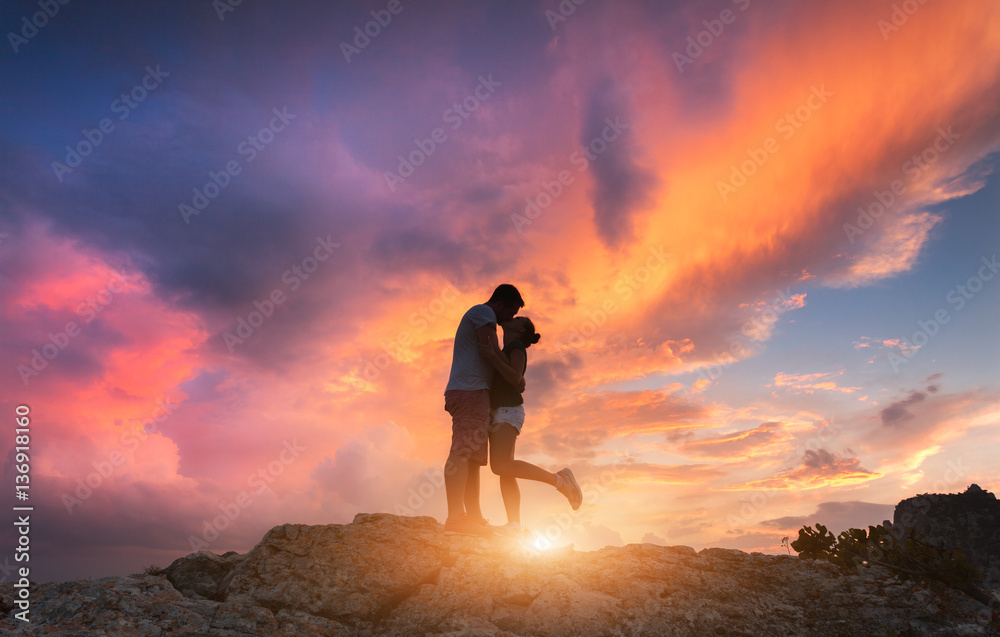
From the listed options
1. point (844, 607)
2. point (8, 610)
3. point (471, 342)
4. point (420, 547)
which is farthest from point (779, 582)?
point (8, 610)

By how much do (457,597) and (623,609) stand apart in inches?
66.3

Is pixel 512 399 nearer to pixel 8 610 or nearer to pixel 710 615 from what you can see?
pixel 710 615

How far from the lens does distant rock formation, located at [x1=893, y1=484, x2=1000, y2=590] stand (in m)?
35.2

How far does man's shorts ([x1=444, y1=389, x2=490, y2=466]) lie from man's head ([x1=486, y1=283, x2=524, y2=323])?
128 cm

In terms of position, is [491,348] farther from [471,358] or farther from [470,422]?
[470,422]

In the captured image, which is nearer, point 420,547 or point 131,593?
point 131,593

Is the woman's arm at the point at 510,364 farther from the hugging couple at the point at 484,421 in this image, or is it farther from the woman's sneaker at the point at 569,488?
the woman's sneaker at the point at 569,488

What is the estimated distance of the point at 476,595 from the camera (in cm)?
496

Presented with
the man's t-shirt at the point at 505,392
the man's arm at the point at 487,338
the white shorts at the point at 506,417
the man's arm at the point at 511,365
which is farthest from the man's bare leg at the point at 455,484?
the man's arm at the point at 487,338

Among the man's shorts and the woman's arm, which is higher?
the woman's arm

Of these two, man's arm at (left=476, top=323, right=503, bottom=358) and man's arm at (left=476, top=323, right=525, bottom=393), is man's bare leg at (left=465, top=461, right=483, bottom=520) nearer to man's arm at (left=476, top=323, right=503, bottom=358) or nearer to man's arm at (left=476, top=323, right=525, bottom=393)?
man's arm at (left=476, top=323, right=525, bottom=393)

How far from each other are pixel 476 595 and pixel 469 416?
2243 mm

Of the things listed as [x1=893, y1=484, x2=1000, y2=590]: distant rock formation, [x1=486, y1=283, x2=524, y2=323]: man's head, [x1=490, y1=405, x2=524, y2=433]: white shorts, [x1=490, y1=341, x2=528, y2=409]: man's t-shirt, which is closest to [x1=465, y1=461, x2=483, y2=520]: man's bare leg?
[x1=490, y1=405, x2=524, y2=433]: white shorts

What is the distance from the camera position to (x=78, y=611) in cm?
411
